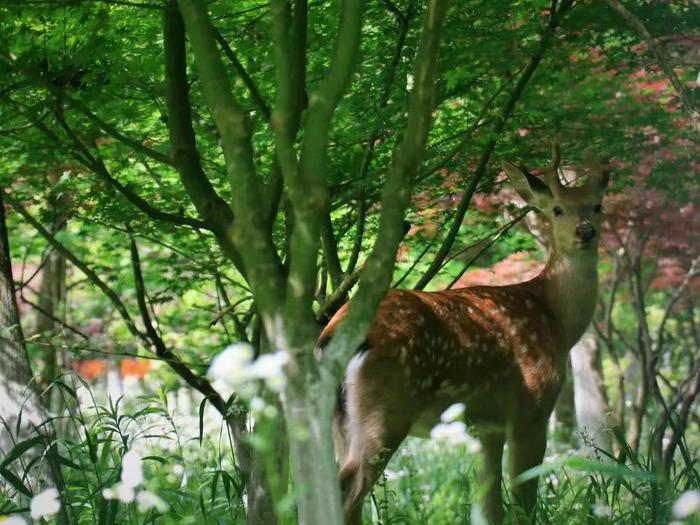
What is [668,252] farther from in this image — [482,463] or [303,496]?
[303,496]

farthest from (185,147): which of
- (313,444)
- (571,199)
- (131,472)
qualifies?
(571,199)

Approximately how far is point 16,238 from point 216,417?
2.83m

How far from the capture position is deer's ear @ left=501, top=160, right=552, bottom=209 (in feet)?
21.3

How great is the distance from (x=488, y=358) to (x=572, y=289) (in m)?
1.07

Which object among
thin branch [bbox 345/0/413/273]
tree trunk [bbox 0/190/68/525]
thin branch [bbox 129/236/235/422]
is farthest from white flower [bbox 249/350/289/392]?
tree trunk [bbox 0/190/68/525]

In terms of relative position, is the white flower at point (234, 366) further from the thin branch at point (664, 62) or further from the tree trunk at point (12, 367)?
the tree trunk at point (12, 367)

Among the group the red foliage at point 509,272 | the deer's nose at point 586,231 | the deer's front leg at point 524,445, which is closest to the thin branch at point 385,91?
the deer's front leg at point 524,445

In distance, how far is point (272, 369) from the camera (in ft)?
9.89

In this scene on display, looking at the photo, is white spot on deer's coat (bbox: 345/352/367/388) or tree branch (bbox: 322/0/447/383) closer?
tree branch (bbox: 322/0/447/383)

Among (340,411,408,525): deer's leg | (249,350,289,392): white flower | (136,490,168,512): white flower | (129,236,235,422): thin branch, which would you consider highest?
(129,236,235,422): thin branch

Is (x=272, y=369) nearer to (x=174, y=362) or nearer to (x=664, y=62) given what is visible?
(x=664, y=62)

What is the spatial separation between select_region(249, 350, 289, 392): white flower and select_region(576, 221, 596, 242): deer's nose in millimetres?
3626

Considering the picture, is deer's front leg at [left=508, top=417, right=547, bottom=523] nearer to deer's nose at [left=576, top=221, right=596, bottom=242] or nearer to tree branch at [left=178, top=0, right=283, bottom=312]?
deer's nose at [left=576, top=221, right=596, bottom=242]

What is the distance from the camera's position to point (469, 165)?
673 centimetres
